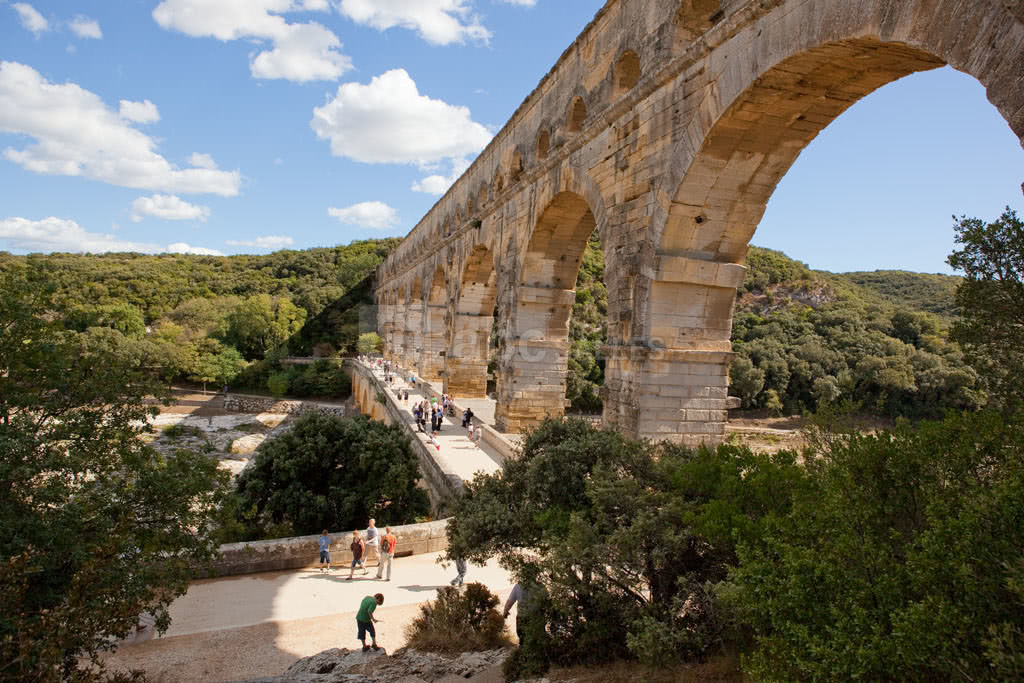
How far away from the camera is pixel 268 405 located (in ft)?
119

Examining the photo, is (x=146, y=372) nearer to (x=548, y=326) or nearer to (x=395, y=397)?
(x=548, y=326)

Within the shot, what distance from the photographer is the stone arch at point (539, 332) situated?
1143 cm

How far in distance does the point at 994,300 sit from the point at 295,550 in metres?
8.00

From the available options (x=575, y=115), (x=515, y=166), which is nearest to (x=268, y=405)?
(x=515, y=166)

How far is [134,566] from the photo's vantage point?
426 cm

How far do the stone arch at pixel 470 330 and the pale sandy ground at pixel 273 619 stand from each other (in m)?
8.91

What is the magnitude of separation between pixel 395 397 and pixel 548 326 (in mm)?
8409

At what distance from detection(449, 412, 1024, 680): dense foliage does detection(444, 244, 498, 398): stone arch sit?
1177cm

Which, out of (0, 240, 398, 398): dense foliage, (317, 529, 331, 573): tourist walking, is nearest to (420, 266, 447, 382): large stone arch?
(317, 529, 331, 573): tourist walking

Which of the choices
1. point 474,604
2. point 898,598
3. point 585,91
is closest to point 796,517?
point 898,598

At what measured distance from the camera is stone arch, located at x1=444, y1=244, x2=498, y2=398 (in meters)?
16.6

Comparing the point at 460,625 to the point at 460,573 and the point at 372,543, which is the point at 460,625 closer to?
the point at 460,573

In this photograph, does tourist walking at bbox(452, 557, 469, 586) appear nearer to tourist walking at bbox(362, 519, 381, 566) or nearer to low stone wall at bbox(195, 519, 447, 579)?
tourist walking at bbox(362, 519, 381, 566)

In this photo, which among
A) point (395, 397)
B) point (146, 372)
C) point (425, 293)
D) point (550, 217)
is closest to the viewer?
point (146, 372)
